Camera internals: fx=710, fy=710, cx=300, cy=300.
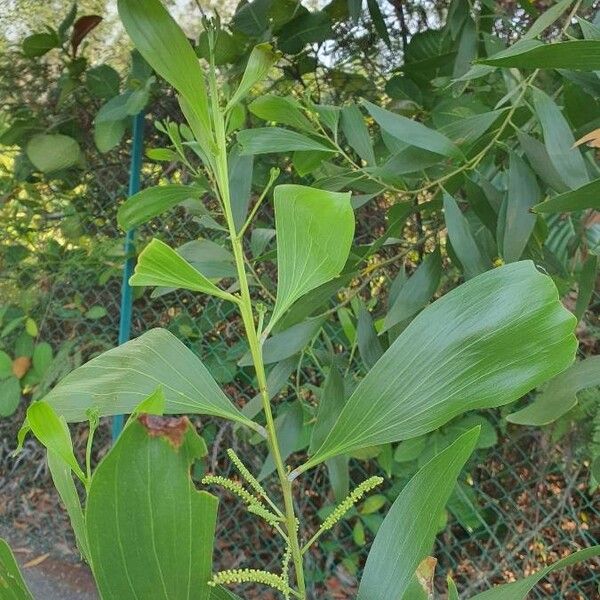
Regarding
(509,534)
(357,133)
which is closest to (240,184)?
(357,133)

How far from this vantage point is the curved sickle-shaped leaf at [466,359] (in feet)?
1.18

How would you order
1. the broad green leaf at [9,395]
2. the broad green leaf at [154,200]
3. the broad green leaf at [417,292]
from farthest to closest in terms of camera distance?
the broad green leaf at [9,395] → the broad green leaf at [417,292] → the broad green leaf at [154,200]

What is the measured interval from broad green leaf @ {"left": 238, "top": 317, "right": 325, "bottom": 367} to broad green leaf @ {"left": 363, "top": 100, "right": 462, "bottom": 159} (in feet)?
1.00

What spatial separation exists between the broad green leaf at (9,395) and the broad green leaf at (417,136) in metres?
1.59

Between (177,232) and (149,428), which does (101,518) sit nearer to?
(149,428)

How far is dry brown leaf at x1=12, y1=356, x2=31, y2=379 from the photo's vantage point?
6.70 ft

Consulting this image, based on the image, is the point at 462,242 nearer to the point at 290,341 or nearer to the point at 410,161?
the point at 410,161

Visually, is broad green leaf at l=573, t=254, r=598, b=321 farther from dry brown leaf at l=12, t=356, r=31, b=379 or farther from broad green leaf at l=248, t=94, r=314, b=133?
dry brown leaf at l=12, t=356, r=31, b=379

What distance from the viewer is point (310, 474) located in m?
1.75

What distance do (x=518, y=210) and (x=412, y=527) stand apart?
49 cm

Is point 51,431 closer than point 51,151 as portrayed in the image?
Yes

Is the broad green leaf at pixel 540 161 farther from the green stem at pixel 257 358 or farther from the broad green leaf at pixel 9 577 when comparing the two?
the broad green leaf at pixel 9 577

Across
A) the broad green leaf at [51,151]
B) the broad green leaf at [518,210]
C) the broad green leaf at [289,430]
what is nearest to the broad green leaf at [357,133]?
the broad green leaf at [518,210]

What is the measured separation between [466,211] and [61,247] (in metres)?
1.34
